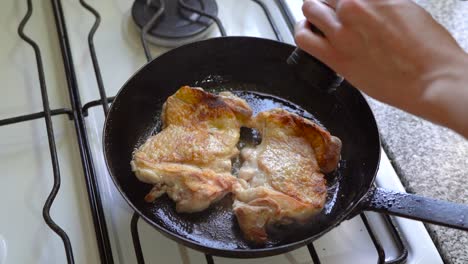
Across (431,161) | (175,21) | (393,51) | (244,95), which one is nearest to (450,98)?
(393,51)

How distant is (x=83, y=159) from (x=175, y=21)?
46cm

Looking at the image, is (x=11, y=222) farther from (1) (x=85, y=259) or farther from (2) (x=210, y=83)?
(2) (x=210, y=83)

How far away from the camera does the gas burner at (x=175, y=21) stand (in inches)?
45.4

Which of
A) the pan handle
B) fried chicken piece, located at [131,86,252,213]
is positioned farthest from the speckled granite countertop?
fried chicken piece, located at [131,86,252,213]

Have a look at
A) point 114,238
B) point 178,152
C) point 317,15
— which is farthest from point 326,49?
point 114,238

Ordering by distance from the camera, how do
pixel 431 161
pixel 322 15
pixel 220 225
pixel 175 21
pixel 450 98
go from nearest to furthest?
pixel 450 98 → pixel 322 15 → pixel 220 225 → pixel 431 161 → pixel 175 21

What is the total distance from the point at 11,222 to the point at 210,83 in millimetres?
509

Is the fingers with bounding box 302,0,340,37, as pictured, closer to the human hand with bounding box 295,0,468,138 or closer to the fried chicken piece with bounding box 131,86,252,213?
the human hand with bounding box 295,0,468,138

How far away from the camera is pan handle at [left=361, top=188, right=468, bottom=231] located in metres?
0.72

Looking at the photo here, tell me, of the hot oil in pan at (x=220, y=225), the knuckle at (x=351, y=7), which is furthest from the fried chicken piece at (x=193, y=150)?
the knuckle at (x=351, y=7)

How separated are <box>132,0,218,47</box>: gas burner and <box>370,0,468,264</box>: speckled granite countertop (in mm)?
470

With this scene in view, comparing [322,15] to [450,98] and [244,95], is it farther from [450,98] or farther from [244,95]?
[244,95]

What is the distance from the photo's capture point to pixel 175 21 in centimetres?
118

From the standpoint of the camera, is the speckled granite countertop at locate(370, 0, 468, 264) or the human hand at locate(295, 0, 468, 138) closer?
the human hand at locate(295, 0, 468, 138)
